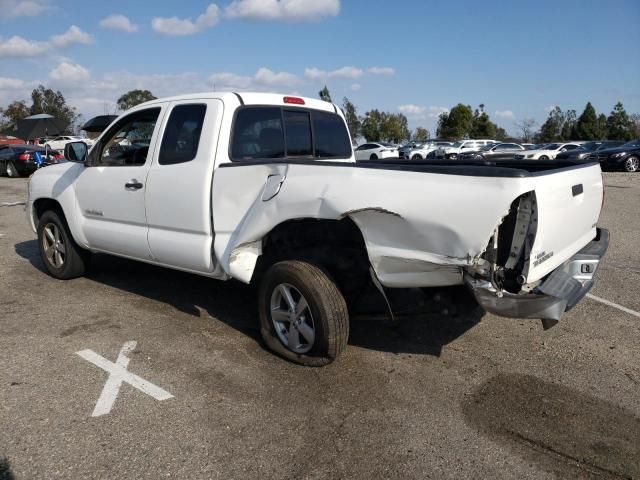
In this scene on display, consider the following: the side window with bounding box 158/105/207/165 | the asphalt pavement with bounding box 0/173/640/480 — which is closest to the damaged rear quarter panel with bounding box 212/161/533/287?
the side window with bounding box 158/105/207/165

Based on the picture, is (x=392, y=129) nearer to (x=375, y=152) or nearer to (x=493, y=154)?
(x=375, y=152)

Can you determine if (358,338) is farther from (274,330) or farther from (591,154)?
(591,154)

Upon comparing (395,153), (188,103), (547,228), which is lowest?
(395,153)

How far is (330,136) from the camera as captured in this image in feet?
17.4

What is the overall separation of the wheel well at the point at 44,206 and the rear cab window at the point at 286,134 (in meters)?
2.84

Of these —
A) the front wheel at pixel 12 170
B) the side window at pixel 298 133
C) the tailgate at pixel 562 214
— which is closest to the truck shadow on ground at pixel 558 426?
the tailgate at pixel 562 214

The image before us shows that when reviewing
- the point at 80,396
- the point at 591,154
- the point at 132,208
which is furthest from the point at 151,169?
the point at 591,154

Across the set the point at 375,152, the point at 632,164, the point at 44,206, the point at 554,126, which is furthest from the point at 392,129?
the point at 44,206

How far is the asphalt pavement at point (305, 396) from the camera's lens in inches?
112

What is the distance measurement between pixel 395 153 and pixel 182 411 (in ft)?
106

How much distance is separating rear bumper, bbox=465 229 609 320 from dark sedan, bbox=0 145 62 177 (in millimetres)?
22496

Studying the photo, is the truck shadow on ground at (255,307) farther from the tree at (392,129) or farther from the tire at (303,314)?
the tree at (392,129)

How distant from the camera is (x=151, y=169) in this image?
4711 millimetres

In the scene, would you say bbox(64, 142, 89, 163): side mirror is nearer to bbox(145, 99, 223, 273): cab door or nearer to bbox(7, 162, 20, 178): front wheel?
bbox(145, 99, 223, 273): cab door
